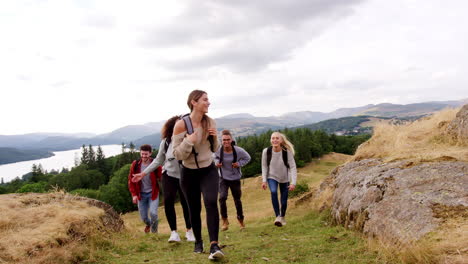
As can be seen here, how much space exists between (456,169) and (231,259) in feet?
15.4

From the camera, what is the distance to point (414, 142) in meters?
10.1

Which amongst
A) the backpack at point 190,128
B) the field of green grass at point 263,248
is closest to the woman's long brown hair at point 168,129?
the backpack at point 190,128

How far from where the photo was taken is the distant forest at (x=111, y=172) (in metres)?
59.6

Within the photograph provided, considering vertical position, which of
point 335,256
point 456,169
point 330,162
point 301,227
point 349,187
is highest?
point 456,169

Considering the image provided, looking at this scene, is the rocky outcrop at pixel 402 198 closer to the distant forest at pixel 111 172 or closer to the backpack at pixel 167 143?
the backpack at pixel 167 143

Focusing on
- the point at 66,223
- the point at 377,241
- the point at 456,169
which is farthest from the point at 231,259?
the point at 456,169

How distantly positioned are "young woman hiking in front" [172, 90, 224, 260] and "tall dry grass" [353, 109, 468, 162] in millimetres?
5040

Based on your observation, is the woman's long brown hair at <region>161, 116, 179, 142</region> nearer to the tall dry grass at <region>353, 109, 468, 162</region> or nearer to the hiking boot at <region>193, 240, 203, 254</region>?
the hiking boot at <region>193, 240, 203, 254</region>

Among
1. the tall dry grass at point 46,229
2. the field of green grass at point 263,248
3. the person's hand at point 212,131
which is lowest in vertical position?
the field of green grass at point 263,248

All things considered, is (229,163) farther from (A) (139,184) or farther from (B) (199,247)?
(B) (199,247)

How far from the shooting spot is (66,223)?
6.04 m

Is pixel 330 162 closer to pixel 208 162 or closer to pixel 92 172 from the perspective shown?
pixel 92 172

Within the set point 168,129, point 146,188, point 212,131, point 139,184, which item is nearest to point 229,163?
point 146,188

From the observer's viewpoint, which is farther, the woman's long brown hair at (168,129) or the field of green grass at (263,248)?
the woman's long brown hair at (168,129)
